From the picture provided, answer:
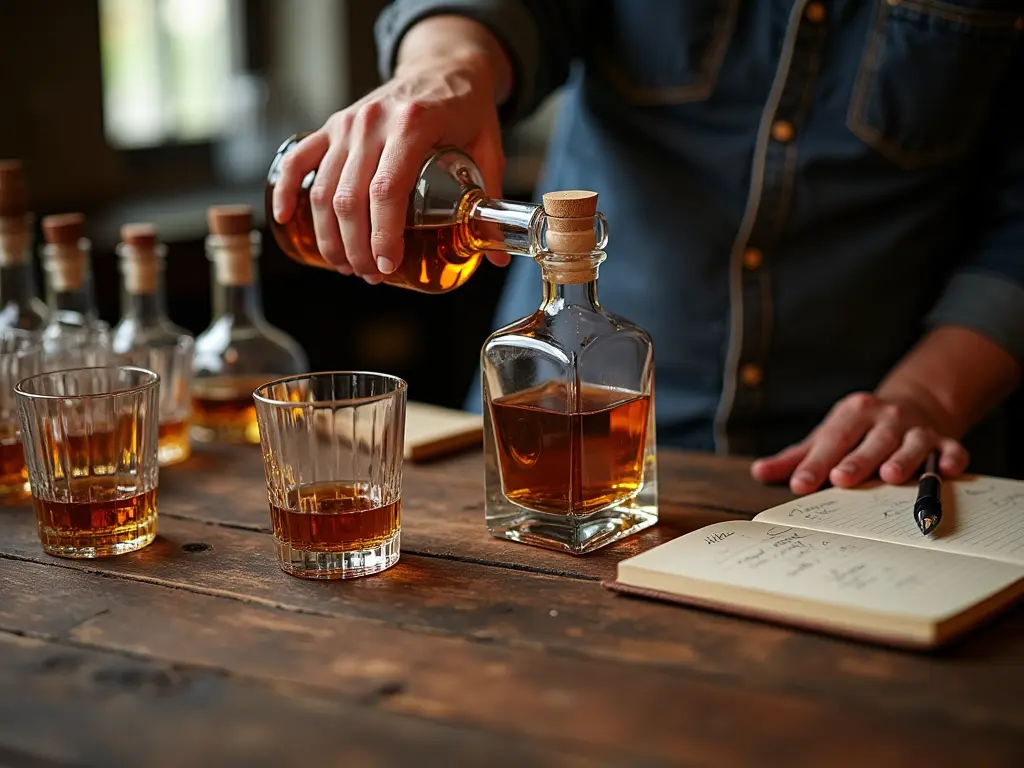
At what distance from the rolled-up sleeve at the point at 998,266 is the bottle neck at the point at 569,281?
0.66m

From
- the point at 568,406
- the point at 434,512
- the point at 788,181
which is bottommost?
the point at 434,512

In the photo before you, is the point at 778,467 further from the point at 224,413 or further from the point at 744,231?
the point at 224,413

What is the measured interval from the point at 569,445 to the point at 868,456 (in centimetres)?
34

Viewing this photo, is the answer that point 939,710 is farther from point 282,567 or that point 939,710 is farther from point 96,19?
point 96,19

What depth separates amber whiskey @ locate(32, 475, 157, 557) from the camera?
3.24 ft

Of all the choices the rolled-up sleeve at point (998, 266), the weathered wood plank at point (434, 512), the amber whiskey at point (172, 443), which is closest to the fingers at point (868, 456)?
the weathered wood plank at point (434, 512)

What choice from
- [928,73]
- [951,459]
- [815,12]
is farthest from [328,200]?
[928,73]

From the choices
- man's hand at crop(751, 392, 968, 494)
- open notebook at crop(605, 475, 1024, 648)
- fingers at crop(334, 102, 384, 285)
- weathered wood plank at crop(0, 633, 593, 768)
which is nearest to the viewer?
weathered wood plank at crop(0, 633, 593, 768)

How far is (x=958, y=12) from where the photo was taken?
1462mm

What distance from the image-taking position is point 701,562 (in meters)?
0.89

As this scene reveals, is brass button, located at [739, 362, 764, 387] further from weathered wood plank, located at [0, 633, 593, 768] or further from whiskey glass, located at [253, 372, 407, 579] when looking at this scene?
weathered wood plank, located at [0, 633, 593, 768]

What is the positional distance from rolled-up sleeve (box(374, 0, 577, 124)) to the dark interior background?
3.54ft

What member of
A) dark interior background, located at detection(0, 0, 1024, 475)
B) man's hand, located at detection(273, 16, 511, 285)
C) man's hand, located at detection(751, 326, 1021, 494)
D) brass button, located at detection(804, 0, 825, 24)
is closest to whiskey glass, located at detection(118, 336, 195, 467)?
man's hand, located at detection(273, 16, 511, 285)

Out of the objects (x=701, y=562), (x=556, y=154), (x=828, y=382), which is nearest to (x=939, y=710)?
(x=701, y=562)
